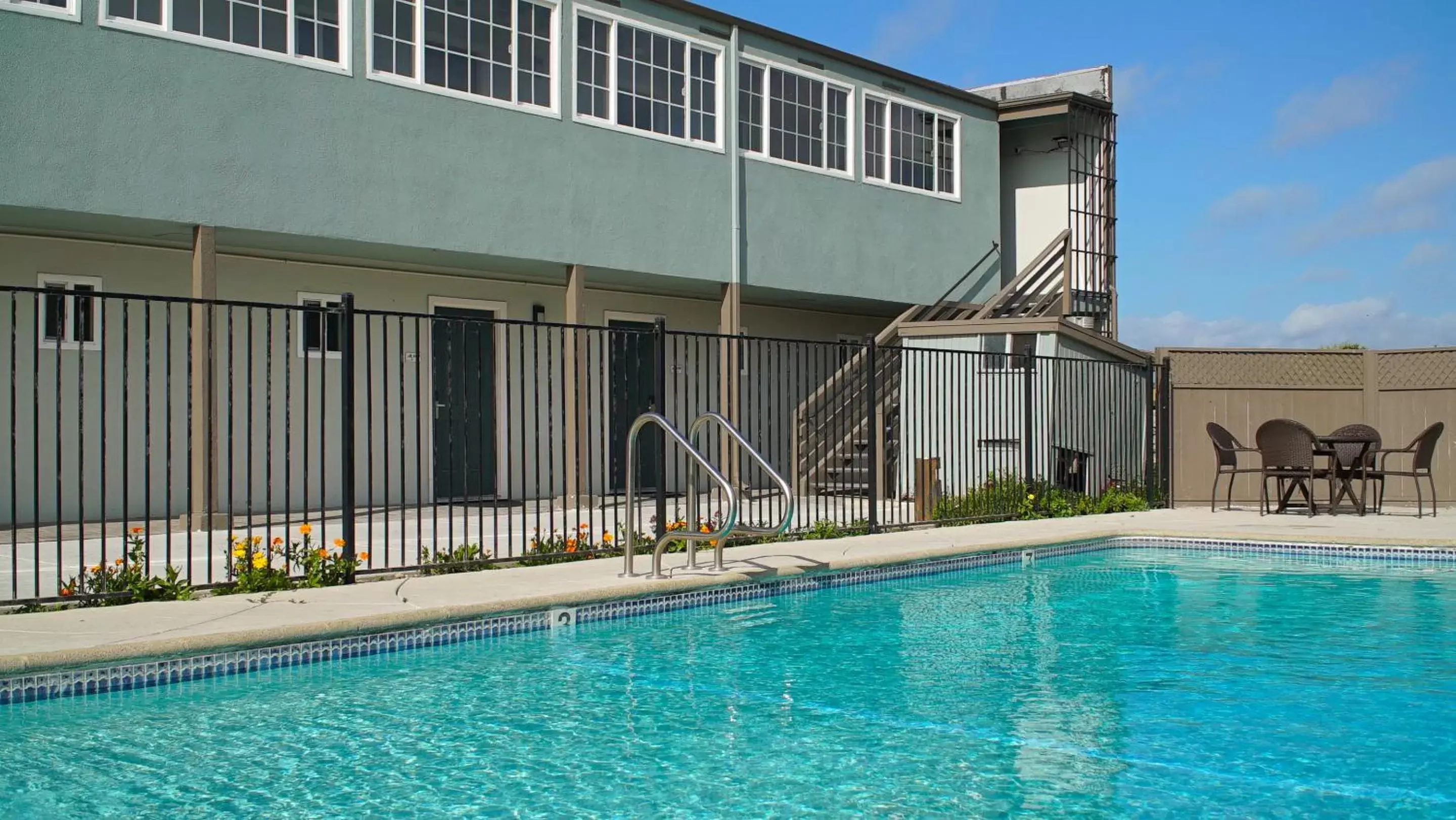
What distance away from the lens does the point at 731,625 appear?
7.35 metres

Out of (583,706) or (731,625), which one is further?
(731,625)

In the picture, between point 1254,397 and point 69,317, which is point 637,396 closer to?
point 69,317

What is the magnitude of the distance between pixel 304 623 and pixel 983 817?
11.8 feet

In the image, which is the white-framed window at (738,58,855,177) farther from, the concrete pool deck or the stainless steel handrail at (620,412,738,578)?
the stainless steel handrail at (620,412,738,578)

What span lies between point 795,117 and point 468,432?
5961mm

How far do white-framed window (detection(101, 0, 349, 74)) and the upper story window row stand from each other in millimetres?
11

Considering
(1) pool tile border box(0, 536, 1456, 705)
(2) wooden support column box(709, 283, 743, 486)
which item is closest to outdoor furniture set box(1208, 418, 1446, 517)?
(1) pool tile border box(0, 536, 1456, 705)

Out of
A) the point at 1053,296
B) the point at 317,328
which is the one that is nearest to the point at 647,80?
the point at 317,328

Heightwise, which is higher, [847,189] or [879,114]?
[879,114]

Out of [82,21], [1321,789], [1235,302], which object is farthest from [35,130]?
[1235,302]

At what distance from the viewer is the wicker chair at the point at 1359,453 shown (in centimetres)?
1270

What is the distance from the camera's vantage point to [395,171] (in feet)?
38.8

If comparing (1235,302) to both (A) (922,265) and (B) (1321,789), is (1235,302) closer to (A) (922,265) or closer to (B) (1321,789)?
(A) (922,265)

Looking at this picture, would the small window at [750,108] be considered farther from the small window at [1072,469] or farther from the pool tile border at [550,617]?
the pool tile border at [550,617]
